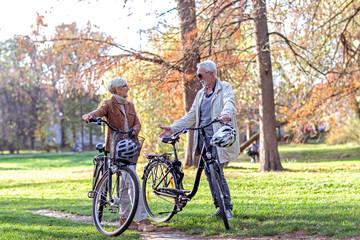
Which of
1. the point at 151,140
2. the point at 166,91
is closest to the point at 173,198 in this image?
the point at 166,91

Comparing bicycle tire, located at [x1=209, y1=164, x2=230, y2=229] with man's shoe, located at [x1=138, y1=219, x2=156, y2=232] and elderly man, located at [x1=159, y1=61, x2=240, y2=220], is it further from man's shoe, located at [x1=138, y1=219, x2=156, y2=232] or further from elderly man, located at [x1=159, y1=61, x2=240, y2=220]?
man's shoe, located at [x1=138, y1=219, x2=156, y2=232]

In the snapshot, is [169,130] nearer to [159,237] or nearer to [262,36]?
[159,237]

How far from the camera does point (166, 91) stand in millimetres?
16578

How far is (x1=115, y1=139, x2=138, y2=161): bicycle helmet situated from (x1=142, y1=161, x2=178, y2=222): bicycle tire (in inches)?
31.0

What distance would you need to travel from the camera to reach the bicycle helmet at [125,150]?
5.84m

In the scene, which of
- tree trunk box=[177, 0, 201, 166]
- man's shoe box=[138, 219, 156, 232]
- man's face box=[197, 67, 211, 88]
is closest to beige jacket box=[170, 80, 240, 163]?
man's face box=[197, 67, 211, 88]

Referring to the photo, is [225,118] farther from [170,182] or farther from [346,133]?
[346,133]

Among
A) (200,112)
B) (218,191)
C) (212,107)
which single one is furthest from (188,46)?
(218,191)

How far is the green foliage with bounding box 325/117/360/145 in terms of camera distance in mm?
30016

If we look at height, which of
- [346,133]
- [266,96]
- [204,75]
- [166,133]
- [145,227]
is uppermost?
[266,96]

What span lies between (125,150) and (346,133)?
1168 inches

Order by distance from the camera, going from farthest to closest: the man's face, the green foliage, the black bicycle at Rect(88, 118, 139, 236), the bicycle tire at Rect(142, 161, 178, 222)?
the green foliage, the bicycle tire at Rect(142, 161, 178, 222), the man's face, the black bicycle at Rect(88, 118, 139, 236)

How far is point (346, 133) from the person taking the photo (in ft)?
109

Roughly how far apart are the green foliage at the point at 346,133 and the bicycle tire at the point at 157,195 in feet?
78.1
